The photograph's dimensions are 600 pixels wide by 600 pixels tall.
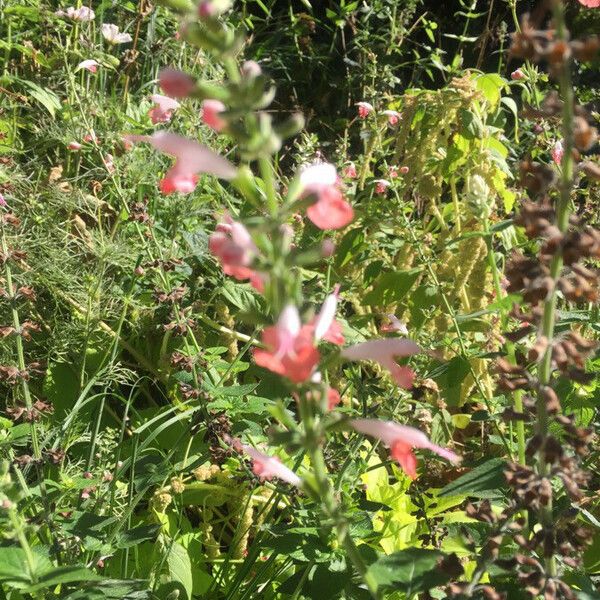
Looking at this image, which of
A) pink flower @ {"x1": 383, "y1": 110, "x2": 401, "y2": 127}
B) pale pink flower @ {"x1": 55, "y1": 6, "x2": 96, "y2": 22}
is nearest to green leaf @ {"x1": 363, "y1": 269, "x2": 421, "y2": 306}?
pink flower @ {"x1": 383, "y1": 110, "x2": 401, "y2": 127}

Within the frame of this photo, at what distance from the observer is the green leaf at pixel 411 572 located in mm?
1037

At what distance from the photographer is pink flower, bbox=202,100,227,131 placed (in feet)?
2.85

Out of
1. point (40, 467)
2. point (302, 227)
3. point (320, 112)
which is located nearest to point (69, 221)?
point (302, 227)

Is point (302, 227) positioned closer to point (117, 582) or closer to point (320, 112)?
point (117, 582)

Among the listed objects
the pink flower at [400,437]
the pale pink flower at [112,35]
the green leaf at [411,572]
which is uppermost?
the pink flower at [400,437]

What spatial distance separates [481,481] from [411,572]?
0.97 ft

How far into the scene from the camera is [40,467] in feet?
5.57

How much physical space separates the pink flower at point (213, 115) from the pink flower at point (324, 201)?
12cm

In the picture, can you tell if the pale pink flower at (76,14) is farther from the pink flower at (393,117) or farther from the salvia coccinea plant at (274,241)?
the salvia coccinea plant at (274,241)

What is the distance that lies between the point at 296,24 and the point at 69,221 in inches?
112

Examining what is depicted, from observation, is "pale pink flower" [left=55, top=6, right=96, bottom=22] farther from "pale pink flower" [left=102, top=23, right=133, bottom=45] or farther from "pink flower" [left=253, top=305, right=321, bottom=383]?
"pink flower" [left=253, top=305, right=321, bottom=383]

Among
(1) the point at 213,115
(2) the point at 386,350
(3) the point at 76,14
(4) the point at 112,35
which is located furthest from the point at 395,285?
(4) the point at 112,35

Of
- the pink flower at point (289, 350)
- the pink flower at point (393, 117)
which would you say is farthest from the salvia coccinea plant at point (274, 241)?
the pink flower at point (393, 117)

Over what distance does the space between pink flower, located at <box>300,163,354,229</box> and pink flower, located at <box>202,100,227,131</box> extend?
0.12m
